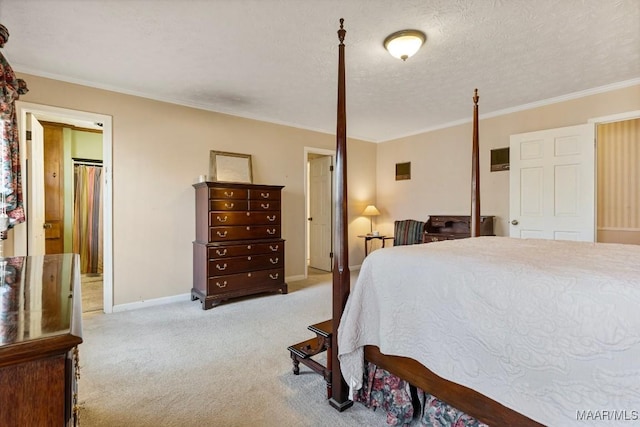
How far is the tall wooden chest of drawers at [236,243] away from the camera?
11.8 feet

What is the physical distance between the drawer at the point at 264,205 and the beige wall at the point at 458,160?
2.50m

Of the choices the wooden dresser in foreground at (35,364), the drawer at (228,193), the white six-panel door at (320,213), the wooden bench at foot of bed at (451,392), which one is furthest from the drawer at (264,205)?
the wooden dresser in foreground at (35,364)

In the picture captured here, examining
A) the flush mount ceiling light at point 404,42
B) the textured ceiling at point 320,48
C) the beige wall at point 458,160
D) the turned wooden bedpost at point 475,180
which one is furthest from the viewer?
the beige wall at point 458,160

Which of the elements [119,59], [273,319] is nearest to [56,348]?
[273,319]

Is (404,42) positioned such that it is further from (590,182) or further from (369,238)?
(369,238)

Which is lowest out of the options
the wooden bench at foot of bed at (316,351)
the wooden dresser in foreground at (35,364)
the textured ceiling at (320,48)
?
the wooden bench at foot of bed at (316,351)

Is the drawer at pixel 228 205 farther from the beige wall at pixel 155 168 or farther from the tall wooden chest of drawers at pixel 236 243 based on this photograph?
the beige wall at pixel 155 168

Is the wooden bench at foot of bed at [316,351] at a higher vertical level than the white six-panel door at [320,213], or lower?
lower

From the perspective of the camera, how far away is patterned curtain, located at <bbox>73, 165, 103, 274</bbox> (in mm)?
5172

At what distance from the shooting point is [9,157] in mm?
2273

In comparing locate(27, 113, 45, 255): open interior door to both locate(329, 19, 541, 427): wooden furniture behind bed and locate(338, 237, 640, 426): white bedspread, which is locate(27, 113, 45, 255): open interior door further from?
locate(338, 237, 640, 426): white bedspread

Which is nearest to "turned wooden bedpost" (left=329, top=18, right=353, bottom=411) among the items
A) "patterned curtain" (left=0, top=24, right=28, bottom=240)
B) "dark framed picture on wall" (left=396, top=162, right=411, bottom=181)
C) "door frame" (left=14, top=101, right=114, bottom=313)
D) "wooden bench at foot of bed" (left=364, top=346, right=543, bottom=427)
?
"wooden bench at foot of bed" (left=364, top=346, right=543, bottom=427)

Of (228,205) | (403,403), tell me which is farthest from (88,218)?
(403,403)

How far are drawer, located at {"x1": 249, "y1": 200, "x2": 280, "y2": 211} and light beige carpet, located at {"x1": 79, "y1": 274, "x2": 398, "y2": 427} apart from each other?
1.25m
